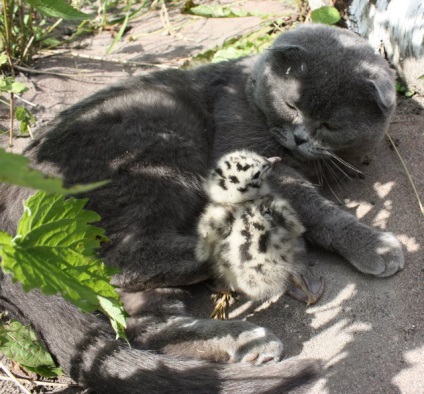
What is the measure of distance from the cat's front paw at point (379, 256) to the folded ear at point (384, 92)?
615 mm

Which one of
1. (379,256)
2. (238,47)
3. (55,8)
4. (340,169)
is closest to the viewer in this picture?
(55,8)

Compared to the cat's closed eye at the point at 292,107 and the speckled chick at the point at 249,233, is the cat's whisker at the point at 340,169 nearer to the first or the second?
the cat's closed eye at the point at 292,107

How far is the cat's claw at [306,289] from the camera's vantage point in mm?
2107

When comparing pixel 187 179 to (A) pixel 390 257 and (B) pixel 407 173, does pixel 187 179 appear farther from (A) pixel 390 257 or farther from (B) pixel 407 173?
(B) pixel 407 173

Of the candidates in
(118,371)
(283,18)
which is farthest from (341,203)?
(283,18)

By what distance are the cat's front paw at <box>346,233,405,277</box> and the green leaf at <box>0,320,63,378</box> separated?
1276 millimetres

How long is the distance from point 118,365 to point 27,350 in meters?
0.38

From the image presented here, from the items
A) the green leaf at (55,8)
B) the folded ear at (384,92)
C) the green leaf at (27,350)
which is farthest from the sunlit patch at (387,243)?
the green leaf at (55,8)

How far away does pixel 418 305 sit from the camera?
6.49 feet

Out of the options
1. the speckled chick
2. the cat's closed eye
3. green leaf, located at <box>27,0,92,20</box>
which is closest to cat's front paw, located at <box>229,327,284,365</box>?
the speckled chick

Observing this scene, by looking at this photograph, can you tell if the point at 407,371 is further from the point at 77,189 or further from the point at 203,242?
the point at 77,189

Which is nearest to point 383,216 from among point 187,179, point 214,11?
point 187,179

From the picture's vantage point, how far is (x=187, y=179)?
2467mm

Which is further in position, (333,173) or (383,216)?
(333,173)
